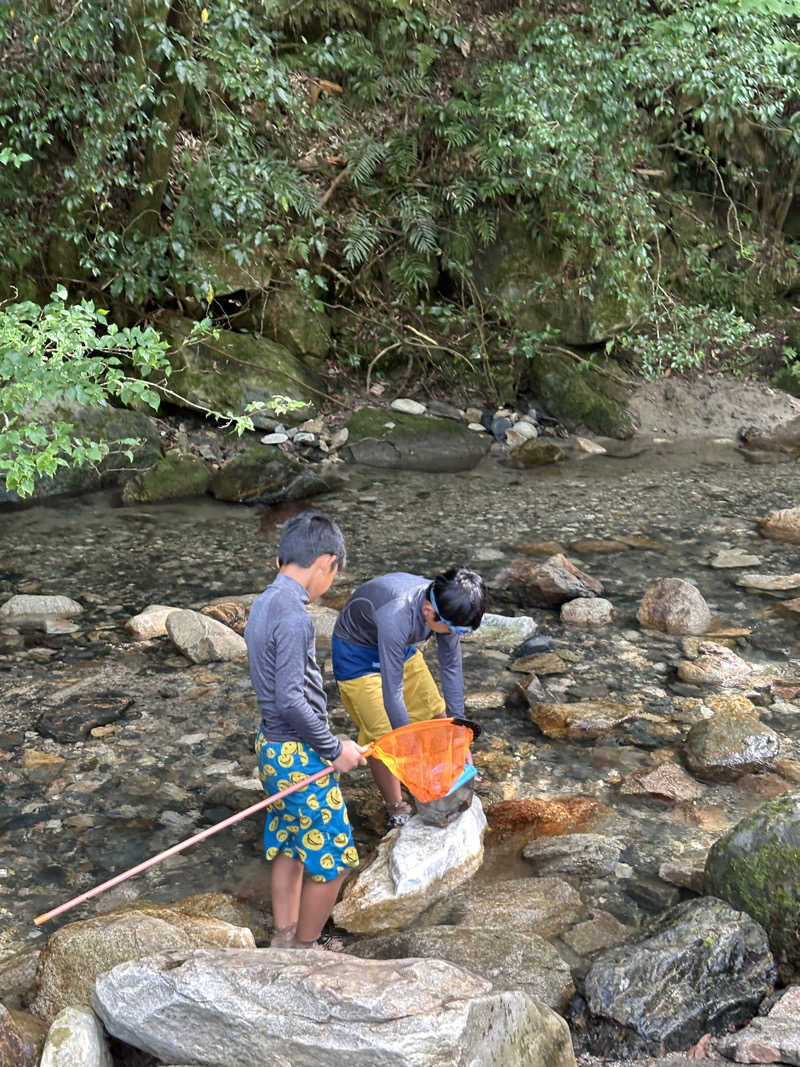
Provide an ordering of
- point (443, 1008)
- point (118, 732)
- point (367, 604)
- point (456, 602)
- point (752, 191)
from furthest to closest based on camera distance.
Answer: point (752, 191)
point (118, 732)
point (367, 604)
point (456, 602)
point (443, 1008)

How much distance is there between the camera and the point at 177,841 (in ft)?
13.9

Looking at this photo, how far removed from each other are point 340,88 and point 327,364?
9.91ft

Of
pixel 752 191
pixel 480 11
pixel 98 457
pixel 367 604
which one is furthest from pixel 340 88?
pixel 367 604

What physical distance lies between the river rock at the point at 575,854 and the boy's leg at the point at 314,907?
980mm

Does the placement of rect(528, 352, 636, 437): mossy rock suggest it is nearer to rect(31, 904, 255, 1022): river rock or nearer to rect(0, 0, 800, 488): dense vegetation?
rect(0, 0, 800, 488): dense vegetation

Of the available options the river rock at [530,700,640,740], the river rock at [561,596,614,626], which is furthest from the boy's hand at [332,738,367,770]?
the river rock at [561,596,614,626]

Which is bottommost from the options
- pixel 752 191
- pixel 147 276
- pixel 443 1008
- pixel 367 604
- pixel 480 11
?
pixel 443 1008

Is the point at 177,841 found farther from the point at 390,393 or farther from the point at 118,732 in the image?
the point at 390,393

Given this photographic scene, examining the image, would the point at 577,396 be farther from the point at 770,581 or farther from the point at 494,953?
the point at 494,953

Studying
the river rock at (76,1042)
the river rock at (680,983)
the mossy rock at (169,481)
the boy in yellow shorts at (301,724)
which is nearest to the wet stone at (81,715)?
the boy in yellow shorts at (301,724)

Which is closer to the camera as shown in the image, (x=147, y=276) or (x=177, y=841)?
(x=177, y=841)

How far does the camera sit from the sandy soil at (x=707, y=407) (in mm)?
12078

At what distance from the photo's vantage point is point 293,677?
3.16 metres

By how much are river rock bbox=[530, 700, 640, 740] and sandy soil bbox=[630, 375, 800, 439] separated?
7.14m
